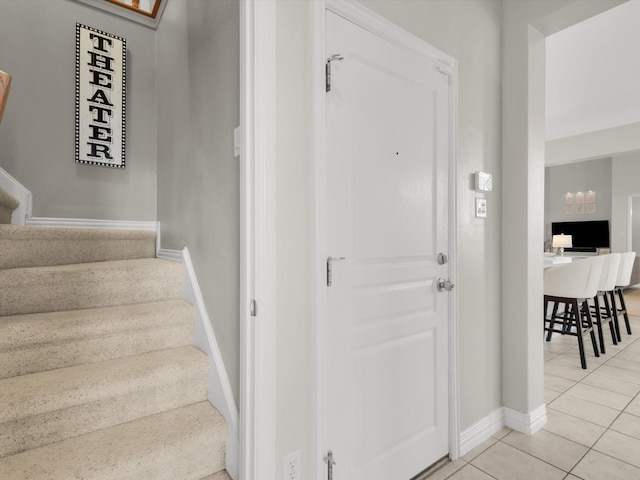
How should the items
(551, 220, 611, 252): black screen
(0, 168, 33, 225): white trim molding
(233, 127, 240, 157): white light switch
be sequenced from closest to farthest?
(233, 127, 240, 157): white light switch, (0, 168, 33, 225): white trim molding, (551, 220, 611, 252): black screen

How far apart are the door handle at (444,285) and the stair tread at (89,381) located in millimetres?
1289

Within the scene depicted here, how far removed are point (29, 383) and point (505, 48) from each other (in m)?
3.18

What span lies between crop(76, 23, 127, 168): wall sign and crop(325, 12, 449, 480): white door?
250 cm

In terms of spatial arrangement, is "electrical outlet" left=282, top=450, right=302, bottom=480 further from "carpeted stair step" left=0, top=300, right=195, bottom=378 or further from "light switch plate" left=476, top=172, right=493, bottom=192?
"light switch plate" left=476, top=172, right=493, bottom=192

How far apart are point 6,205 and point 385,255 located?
2521 mm

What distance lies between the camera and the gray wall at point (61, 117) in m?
2.67

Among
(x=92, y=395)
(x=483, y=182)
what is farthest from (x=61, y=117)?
(x=483, y=182)

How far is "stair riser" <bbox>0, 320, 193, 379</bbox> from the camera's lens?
1470 mm

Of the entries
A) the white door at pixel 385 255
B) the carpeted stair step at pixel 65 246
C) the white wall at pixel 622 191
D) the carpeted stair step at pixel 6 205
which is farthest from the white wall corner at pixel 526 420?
the white wall at pixel 622 191

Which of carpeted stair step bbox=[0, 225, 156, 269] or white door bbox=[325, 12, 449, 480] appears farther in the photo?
carpeted stair step bbox=[0, 225, 156, 269]

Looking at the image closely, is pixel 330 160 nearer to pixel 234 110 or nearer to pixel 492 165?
pixel 234 110

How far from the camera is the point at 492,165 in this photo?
2201 millimetres

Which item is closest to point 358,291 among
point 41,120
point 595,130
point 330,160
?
point 330,160

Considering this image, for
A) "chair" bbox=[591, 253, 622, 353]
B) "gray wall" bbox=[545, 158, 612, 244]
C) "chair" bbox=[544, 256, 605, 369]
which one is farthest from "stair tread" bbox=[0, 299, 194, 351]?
"gray wall" bbox=[545, 158, 612, 244]
